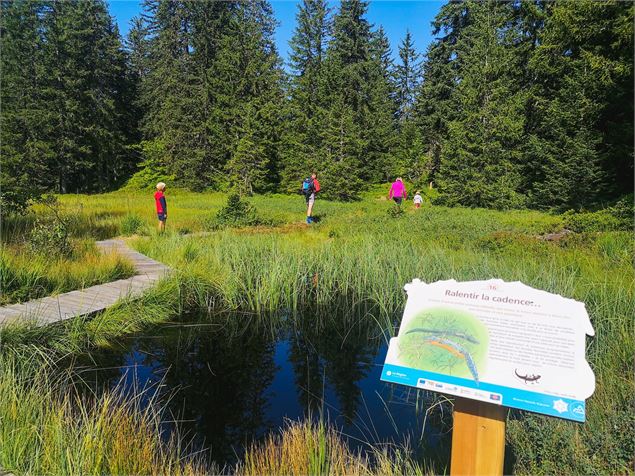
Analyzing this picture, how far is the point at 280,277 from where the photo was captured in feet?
22.1

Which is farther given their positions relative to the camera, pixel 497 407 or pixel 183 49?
pixel 183 49

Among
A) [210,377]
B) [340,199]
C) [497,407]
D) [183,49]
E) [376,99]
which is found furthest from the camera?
[183,49]

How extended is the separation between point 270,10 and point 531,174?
27.2 m

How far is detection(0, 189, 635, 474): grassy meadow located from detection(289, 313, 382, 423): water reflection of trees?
0.72ft

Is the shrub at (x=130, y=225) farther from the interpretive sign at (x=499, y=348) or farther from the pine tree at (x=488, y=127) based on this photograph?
the pine tree at (x=488, y=127)

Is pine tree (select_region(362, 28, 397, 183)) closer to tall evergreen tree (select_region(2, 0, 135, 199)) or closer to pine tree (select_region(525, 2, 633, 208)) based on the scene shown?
pine tree (select_region(525, 2, 633, 208))

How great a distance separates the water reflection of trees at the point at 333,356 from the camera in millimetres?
4250

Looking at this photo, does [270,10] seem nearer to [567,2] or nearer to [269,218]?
[567,2]

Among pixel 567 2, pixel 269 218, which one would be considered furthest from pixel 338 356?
pixel 567 2

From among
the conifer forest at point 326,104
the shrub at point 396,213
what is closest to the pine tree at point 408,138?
the conifer forest at point 326,104

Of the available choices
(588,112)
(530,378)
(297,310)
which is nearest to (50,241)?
(297,310)

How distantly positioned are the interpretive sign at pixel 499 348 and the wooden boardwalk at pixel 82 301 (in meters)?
4.24

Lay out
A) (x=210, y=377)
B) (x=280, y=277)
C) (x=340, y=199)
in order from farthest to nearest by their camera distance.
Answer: (x=340, y=199)
(x=280, y=277)
(x=210, y=377)

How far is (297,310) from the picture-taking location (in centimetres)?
648
